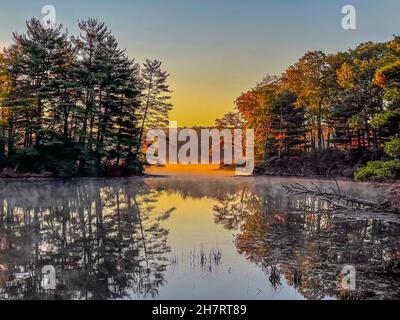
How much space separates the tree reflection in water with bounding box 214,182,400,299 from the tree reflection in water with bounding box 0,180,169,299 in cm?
249

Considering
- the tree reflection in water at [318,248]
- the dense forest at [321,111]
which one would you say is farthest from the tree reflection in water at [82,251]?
the dense forest at [321,111]

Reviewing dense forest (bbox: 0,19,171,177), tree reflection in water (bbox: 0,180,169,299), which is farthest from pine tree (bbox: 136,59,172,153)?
tree reflection in water (bbox: 0,180,169,299)

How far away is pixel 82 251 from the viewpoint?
8.98 metres

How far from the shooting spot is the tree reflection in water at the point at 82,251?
6.44 metres

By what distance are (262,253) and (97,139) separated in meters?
32.8

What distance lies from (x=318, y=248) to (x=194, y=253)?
10.5 feet

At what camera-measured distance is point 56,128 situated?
3619 centimetres

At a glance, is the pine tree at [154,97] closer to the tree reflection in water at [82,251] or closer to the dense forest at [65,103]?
the dense forest at [65,103]

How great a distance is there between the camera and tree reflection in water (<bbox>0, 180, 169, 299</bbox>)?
254 inches

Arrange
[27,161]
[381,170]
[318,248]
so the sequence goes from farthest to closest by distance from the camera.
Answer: [27,161]
[381,170]
[318,248]

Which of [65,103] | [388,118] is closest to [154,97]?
[65,103]

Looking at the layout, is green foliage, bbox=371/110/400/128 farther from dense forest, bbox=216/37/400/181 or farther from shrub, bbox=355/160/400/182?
dense forest, bbox=216/37/400/181

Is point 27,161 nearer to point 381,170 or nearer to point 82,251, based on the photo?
point 82,251
